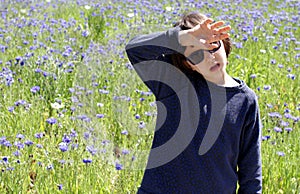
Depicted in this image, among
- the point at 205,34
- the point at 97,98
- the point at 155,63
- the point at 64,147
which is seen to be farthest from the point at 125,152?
the point at 205,34

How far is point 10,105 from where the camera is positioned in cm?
368

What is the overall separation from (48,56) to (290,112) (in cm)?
185

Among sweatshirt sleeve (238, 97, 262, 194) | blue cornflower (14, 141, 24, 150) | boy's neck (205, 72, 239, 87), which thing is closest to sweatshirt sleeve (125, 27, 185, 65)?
boy's neck (205, 72, 239, 87)

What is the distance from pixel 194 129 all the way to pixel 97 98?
1941mm

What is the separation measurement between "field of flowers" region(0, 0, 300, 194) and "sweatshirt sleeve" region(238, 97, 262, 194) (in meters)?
0.80

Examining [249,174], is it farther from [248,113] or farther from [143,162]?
[143,162]

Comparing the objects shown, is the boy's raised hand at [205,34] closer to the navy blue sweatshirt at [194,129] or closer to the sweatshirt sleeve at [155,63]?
the sweatshirt sleeve at [155,63]

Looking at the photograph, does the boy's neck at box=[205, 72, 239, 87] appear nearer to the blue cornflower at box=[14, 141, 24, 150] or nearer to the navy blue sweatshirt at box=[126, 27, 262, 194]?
the navy blue sweatshirt at box=[126, 27, 262, 194]

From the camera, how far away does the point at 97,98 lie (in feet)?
12.9

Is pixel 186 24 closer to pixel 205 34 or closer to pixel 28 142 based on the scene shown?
pixel 205 34

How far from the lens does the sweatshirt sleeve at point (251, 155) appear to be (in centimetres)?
210

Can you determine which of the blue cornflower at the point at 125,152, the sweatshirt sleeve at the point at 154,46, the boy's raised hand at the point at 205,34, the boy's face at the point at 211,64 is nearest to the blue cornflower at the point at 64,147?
the blue cornflower at the point at 125,152

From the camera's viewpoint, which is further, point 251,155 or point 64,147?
point 64,147

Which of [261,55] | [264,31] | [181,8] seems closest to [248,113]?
[261,55]
